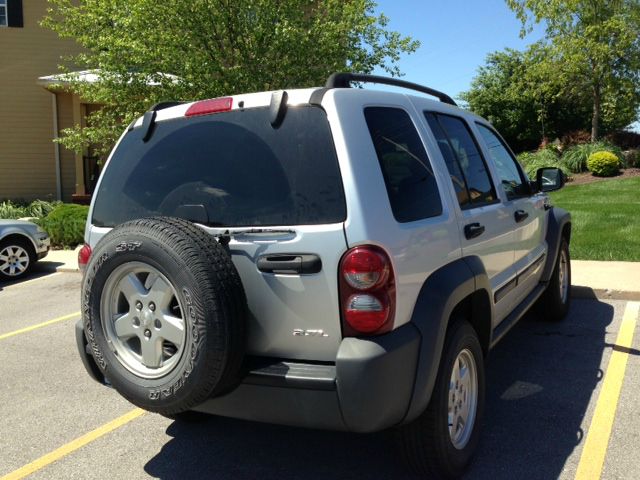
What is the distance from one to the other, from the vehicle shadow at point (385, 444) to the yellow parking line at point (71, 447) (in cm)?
36

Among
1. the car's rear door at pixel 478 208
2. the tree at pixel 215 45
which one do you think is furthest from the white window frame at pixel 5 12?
the car's rear door at pixel 478 208

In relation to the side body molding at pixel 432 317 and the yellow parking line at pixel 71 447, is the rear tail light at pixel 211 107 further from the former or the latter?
the yellow parking line at pixel 71 447

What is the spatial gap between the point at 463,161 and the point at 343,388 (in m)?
1.83

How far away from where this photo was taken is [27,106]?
18812 millimetres

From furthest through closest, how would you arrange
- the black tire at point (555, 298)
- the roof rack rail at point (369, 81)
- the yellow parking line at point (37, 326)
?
the yellow parking line at point (37, 326), the black tire at point (555, 298), the roof rack rail at point (369, 81)

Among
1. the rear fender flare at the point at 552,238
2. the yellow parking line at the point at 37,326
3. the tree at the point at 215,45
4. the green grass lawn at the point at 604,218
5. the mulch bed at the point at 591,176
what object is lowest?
the yellow parking line at the point at 37,326

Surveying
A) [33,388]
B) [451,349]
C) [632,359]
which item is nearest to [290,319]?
[451,349]

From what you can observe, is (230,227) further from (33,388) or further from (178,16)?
(178,16)

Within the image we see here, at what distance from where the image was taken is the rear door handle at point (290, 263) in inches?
103

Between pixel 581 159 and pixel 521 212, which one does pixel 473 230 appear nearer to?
pixel 521 212

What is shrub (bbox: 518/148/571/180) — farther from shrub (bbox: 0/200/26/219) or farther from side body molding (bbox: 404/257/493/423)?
side body molding (bbox: 404/257/493/423)

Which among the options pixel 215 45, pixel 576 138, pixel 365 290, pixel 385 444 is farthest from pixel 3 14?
pixel 576 138

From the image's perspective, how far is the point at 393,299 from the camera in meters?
2.60

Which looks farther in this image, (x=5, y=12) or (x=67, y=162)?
(x=67, y=162)
